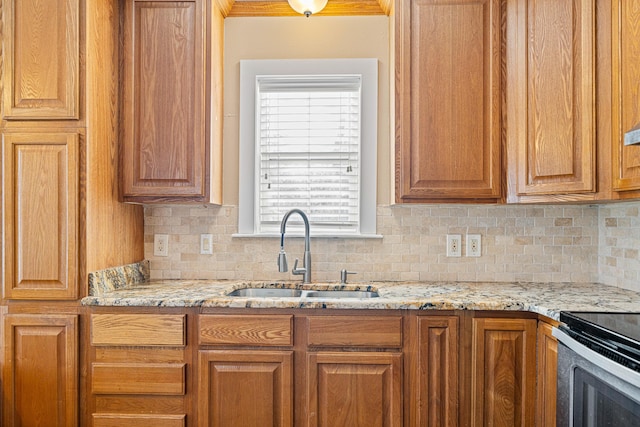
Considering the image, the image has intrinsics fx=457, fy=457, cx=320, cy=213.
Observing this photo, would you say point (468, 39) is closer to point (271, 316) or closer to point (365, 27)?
point (365, 27)

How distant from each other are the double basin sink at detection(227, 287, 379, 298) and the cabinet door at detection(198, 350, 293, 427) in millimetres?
460

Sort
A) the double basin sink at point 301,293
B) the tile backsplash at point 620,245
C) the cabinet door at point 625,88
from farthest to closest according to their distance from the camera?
the double basin sink at point 301,293
the tile backsplash at point 620,245
the cabinet door at point 625,88

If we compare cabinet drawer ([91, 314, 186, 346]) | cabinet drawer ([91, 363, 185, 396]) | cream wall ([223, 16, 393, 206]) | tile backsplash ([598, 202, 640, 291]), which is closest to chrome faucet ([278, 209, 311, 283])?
cream wall ([223, 16, 393, 206])

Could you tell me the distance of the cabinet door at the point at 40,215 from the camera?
6.51 ft

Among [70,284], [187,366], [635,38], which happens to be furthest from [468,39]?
[70,284]

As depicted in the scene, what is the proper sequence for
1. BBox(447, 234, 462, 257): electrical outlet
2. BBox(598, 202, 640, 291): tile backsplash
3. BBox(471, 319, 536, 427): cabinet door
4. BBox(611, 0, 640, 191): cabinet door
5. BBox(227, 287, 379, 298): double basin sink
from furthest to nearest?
BBox(447, 234, 462, 257): electrical outlet → BBox(227, 287, 379, 298): double basin sink → BBox(598, 202, 640, 291): tile backsplash → BBox(471, 319, 536, 427): cabinet door → BBox(611, 0, 640, 191): cabinet door


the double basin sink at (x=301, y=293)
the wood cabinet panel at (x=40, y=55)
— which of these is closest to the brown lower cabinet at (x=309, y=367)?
the double basin sink at (x=301, y=293)

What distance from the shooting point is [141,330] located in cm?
194

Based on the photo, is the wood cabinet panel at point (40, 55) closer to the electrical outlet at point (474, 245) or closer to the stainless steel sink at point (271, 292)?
the stainless steel sink at point (271, 292)

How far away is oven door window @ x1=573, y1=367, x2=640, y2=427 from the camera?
125 centimetres

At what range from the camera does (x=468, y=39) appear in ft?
7.25

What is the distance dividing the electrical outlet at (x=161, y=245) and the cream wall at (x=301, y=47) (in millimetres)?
427

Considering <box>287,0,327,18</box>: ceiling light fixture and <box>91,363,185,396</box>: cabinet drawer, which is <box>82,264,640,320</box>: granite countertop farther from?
<box>287,0,327,18</box>: ceiling light fixture

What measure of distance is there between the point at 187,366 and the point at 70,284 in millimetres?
623
